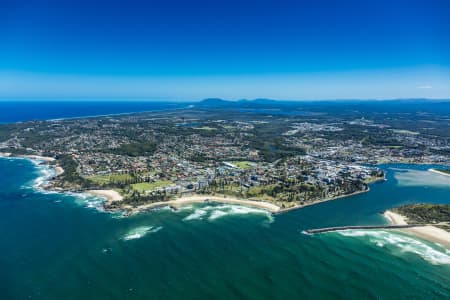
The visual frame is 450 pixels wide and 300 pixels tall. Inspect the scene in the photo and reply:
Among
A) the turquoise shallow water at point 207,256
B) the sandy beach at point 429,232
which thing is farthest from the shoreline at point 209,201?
the sandy beach at point 429,232

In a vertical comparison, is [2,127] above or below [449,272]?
above

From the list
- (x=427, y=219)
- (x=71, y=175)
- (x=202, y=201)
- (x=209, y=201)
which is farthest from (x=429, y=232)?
(x=71, y=175)

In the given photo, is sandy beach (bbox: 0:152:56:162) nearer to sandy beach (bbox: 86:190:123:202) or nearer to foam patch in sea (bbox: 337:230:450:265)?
sandy beach (bbox: 86:190:123:202)

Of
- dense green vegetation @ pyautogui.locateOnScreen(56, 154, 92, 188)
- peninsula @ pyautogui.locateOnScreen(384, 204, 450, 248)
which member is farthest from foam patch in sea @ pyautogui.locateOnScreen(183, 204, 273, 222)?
dense green vegetation @ pyautogui.locateOnScreen(56, 154, 92, 188)

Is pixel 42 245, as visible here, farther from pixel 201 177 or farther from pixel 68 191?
pixel 201 177

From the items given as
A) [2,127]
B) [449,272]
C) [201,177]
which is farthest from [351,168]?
[2,127]

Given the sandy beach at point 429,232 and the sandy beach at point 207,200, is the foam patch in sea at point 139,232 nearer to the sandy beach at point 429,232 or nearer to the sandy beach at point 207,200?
the sandy beach at point 207,200
